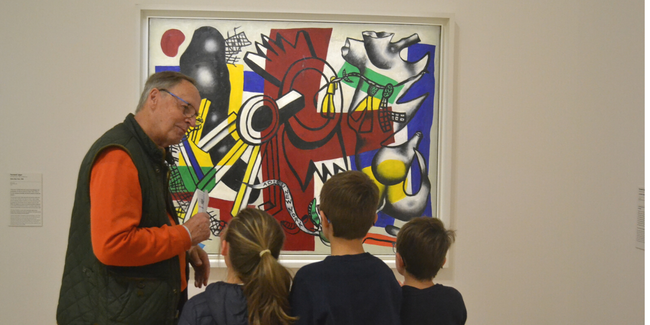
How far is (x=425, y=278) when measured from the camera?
5.58 ft

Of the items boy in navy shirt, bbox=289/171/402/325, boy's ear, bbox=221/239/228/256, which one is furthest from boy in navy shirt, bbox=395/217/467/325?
boy's ear, bbox=221/239/228/256

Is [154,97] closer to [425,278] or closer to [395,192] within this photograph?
[425,278]

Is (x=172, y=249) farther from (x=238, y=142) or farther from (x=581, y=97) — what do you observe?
(x=581, y=97)

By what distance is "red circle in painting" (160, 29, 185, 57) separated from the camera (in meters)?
2.59

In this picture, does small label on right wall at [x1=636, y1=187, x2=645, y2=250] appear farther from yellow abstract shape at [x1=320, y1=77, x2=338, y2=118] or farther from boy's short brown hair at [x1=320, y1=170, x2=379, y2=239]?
boy's short brown hair at [x1=320, y1=170, x2=379, y2=239]

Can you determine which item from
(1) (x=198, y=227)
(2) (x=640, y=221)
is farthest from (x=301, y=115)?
(2) (x=640, y=221)

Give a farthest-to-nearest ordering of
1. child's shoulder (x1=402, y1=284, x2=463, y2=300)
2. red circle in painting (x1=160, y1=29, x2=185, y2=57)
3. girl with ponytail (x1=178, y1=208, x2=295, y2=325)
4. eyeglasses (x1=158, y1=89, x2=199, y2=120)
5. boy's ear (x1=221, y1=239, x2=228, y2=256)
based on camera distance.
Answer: red circle in painting (x1=160, y1=29, x2=185, y2=57)
eyeglasses (x1=158, y1=89, x2=199, y2=120)
child's shoulder (x1=402, y1=284, x2=463, y2=300)
boy's ear (x1=221, y1=239, x2=228, y2=256)
girl with ponytail (x1=178, y1=208, x2=295, y2=325)

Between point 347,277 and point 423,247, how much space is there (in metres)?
0.35

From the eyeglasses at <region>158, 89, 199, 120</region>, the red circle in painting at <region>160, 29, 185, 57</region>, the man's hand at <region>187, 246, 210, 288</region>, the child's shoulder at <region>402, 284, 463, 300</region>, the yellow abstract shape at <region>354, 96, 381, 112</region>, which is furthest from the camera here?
the yellow abstract shape at <region>354, 96, 381, 112</region>

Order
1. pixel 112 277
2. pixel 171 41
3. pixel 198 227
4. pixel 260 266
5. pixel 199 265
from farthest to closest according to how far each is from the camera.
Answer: pixel 171 41 < pixel 199 265 < pixel 198 227 < pixel 112 277 < pixel 260 266

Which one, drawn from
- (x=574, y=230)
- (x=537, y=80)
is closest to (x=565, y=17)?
(x=537, y=80)

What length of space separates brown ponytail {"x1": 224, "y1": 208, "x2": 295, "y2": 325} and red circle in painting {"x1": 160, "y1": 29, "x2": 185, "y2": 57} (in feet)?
4.62

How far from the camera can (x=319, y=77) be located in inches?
106

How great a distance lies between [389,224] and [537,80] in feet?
4.00
